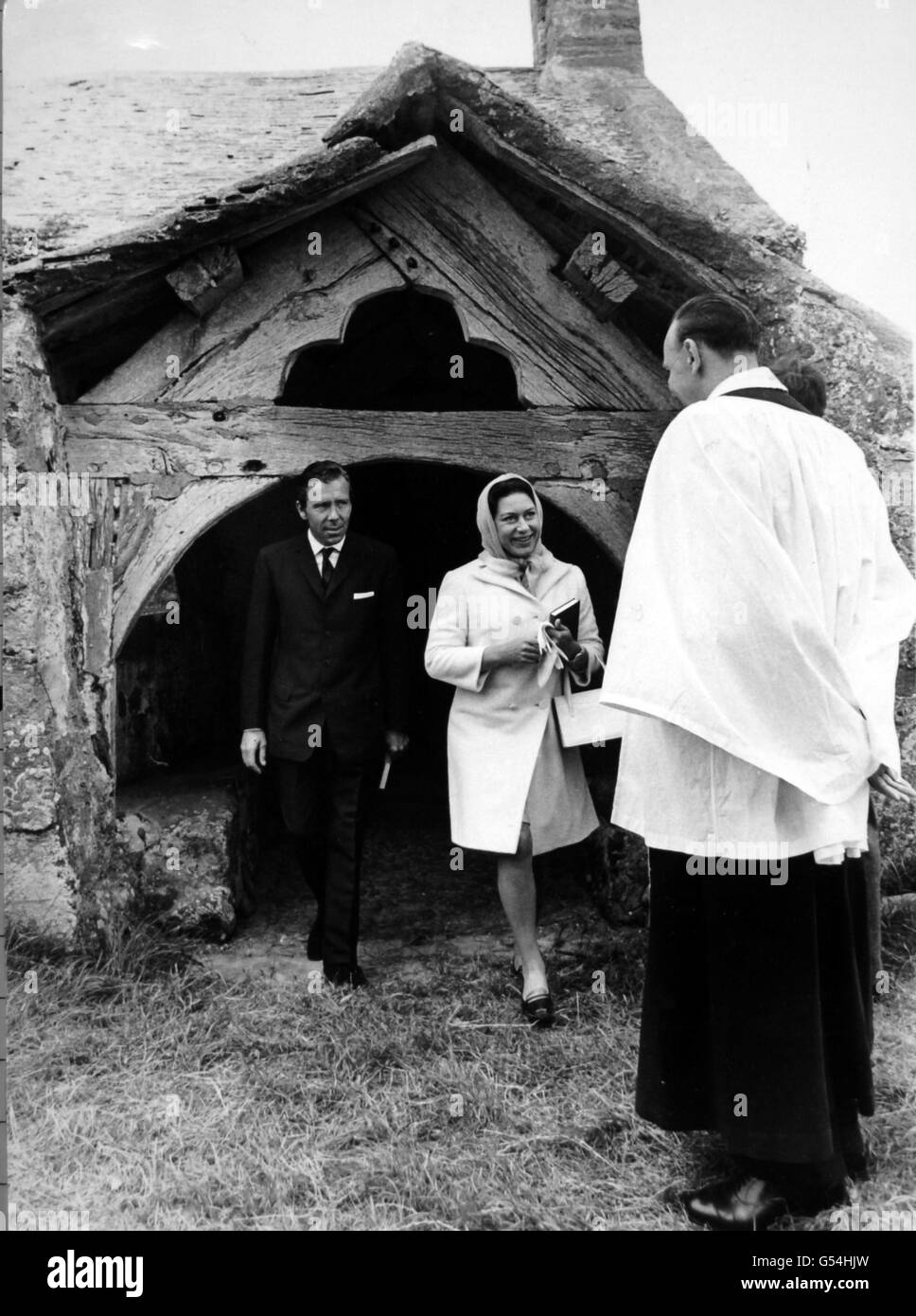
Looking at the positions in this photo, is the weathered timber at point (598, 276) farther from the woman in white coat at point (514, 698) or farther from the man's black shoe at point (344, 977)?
the man's black shoe at point (344, 977)

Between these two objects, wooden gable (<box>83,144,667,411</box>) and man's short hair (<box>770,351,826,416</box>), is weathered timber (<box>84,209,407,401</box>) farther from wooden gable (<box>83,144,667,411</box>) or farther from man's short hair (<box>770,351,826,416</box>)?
man's short hair (<box>770,351,826,416</box>)

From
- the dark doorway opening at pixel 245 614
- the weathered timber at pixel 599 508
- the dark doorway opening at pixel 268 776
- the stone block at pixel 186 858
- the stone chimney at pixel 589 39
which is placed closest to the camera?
the weathered timber at pixel 599 508

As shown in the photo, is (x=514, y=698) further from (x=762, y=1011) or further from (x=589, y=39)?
(x=589, y=39)

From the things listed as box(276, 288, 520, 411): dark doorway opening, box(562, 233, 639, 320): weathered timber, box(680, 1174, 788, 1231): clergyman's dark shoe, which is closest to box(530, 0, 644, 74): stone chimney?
box(276, 288, 520, 411): dark doorway opening

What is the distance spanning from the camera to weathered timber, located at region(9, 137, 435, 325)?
14.0 ft

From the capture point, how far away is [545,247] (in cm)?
487

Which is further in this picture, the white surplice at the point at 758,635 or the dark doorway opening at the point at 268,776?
the dark doorway opening at the point at 268,776

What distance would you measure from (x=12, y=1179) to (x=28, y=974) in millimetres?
1117

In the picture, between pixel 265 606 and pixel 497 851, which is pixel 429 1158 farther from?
pixel 265 606

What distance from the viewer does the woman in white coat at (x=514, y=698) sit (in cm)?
438

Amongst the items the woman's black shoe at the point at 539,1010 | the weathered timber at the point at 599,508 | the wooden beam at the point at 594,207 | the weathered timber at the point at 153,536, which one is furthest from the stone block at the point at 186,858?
the wooden beam at the point at 594,207

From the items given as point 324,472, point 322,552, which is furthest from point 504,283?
point 322,552

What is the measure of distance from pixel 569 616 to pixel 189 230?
2052mm

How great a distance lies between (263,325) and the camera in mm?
4789
